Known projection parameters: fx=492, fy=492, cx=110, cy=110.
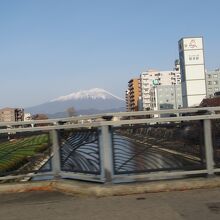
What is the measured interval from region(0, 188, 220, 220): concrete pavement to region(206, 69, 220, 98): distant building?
150 meters

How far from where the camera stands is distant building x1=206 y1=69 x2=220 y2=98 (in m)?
155

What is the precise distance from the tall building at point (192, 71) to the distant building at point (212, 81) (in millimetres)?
40170

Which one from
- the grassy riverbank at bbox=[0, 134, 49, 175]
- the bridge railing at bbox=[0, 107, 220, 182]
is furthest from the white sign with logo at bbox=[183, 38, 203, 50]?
the bridge railing at bbox=[0, 107, 220, 182]

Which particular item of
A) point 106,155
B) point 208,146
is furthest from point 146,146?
point 208,146

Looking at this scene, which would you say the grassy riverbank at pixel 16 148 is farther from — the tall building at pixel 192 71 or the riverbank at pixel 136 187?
the tall building at pixel 192 71

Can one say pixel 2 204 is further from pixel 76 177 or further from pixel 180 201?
pixel 180 201

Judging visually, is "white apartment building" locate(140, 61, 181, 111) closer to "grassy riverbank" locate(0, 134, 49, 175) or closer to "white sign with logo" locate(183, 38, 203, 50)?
"white sign with logo" locate(183, 38, 203, 50)

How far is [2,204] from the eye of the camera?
7418mm

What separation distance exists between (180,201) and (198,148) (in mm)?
1456

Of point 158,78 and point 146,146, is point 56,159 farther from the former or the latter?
point 158,78

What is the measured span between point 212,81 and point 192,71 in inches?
1988

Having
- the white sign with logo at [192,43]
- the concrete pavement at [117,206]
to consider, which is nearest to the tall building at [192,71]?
the white sign with logo at [192,43]

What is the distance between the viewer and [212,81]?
15612 cm

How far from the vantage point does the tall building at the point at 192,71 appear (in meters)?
103
